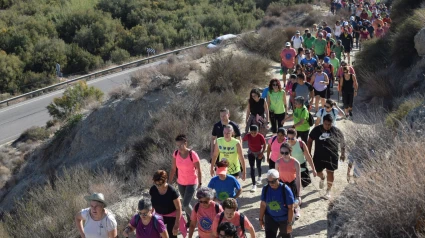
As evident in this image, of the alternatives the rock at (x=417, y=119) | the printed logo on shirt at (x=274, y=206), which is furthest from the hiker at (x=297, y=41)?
the printed logo on shirt at (x=274, y=206)

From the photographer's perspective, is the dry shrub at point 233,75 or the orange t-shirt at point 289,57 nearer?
the orange t-shirt at point 289,57

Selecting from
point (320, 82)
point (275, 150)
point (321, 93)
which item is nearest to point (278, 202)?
point (275, 150)

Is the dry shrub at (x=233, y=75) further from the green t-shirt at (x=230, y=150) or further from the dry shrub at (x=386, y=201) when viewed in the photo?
the dry shrub at (x=386, y=201)

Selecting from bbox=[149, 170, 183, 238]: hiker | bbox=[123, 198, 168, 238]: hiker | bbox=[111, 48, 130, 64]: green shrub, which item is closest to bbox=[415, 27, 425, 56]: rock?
bbox=[149, 170, 183, 238]: hiker

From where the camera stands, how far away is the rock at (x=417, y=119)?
8.04 metres

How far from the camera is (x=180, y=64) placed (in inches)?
822

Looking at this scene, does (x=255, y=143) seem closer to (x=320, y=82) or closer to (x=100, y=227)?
(x=100, y=227)

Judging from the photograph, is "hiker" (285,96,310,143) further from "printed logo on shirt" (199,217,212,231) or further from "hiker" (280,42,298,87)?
"hiker" (280,42,298,87)

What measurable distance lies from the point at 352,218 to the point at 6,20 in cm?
4721

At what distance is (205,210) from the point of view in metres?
6.54

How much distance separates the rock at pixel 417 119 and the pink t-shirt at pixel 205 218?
3458 mm

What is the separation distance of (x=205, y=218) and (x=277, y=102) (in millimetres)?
5420

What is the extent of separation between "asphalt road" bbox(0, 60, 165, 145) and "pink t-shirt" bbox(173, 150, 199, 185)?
17.4 metres

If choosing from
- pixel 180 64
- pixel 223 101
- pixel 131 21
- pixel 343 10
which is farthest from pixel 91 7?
pixel 223 101
